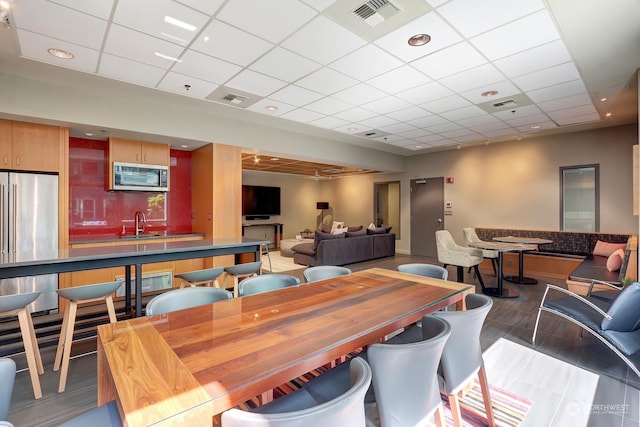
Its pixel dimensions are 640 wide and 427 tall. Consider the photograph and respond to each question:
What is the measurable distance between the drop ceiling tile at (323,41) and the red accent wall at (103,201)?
3.71 m

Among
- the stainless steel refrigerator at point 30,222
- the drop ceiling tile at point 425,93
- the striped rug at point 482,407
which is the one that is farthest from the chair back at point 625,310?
the stainless steel refrigerator at point 30,222

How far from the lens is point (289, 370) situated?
3.63 feet

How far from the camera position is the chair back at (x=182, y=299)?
183 cm

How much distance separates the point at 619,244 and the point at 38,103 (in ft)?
29.7

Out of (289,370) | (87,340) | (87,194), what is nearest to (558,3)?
(289,370)

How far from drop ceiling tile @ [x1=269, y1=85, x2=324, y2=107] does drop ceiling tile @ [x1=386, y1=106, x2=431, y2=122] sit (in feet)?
4.41

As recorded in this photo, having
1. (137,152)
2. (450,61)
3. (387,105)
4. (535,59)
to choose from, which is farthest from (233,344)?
(137,152)

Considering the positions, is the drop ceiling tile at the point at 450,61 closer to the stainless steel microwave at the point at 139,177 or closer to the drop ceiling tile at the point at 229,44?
the drop ceiling tile at the point at 229,44

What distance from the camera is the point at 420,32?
2502mm

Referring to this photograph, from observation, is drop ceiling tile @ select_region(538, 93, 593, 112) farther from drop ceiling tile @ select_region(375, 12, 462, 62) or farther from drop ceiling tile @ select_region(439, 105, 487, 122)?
drop ceiling tile @ select_region(375, 12, 462, 62)

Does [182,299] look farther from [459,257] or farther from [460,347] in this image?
[459,257]

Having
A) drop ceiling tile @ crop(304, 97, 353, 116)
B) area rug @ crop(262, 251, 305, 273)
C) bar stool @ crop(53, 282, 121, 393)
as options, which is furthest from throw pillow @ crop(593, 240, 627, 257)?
bar stool @ crop(53, 282, 121, 393)

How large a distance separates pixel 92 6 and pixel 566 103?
18.3ft

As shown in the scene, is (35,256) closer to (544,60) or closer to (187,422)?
(187,422)
